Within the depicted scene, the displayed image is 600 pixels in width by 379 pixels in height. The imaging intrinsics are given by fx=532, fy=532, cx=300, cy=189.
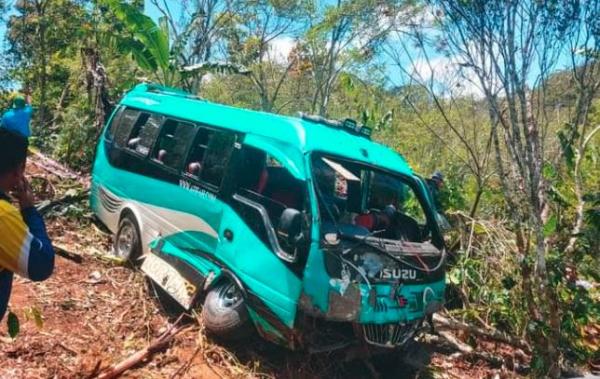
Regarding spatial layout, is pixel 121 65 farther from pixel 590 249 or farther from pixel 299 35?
pixel 590 249

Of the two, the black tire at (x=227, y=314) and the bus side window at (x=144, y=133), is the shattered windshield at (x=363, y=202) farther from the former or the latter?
the bus side window at (x=144, y=133)

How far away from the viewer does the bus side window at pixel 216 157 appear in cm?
554

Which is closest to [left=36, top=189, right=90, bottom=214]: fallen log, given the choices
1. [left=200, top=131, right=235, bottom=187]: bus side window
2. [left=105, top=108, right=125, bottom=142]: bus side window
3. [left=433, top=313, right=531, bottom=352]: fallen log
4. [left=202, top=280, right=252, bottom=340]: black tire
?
[left=105, top=108, right=125, bottom=142]: bus side window

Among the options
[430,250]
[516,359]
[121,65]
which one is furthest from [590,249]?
[121,65]

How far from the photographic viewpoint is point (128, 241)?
7016 millimetres

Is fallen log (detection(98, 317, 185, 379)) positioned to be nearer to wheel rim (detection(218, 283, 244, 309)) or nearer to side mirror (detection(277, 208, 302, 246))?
wheel rim (detection(218, 283, 244, 309))

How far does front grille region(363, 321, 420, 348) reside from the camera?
4629mm

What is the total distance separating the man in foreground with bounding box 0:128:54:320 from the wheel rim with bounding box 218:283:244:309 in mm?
2741

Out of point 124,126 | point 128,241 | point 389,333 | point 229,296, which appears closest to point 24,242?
point 229,296

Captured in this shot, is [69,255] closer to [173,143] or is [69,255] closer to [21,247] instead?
[173,143]

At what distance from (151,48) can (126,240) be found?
17.6 ft

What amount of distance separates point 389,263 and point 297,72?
21.6 meters

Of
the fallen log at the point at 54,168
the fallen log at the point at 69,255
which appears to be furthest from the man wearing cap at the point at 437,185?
the fallen log at the point at 54,168

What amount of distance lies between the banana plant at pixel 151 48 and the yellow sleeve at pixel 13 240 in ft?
30.6
